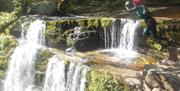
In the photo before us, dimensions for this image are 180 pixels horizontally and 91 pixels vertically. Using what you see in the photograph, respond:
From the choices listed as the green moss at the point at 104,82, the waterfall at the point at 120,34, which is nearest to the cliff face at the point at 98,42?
the green moss at the point at 104,82

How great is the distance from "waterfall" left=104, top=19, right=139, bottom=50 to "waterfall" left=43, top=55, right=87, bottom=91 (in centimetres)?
341

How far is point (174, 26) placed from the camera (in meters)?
20.1

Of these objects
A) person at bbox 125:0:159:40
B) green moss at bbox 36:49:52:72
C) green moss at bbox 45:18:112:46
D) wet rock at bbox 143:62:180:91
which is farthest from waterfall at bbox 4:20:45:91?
wet rock at bbox 143:62:180:91

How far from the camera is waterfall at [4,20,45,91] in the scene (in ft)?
66.6

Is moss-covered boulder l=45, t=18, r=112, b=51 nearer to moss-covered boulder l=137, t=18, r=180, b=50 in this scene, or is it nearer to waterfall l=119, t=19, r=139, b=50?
waterfall l=119, t=19, r=139, b=50

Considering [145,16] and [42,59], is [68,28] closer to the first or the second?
[42,59]

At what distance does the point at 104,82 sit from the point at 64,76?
8.04ft

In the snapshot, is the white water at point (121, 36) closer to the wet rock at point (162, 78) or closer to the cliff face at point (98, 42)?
the cliff face at point (98, 42)

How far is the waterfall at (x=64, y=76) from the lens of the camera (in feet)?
58.4

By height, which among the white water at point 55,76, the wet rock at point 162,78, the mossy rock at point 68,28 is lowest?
the white water at point 55,76

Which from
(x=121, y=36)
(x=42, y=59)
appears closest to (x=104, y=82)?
(x=42, y=59)

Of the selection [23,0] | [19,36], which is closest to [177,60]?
[19,36]

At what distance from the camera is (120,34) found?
21281 millimetres

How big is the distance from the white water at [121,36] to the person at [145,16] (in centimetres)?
129
